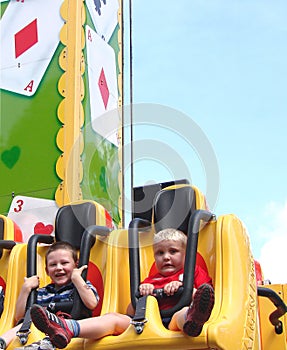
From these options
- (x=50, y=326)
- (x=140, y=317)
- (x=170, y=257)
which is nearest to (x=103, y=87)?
(x=170, y=257)

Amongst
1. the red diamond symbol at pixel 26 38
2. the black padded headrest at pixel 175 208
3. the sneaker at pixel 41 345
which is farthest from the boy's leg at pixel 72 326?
Answer: the red diamond symbol at pixel 26 38

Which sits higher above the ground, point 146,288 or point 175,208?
point 175,208

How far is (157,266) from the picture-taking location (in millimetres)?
2711

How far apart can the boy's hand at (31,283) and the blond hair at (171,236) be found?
60cm

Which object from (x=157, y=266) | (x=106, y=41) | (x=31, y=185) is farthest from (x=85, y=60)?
(x=157, y=266)

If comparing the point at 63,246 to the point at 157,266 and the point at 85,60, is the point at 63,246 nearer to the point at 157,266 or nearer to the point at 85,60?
the point at 157,266

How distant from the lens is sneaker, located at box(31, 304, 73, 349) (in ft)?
6.83

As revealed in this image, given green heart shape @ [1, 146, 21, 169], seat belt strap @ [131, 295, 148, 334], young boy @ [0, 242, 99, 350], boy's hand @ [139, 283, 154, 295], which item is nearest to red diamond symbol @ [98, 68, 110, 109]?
green heart shape @ [1, 146, 21, 169]

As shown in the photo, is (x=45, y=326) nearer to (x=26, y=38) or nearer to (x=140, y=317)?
(x=140, y=317)

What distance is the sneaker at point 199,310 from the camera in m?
2.00

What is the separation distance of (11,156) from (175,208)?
7.49ft

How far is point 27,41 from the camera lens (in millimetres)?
4996

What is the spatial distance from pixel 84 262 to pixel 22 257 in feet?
1.53

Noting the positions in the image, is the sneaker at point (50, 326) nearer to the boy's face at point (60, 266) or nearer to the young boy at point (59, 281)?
the young boy at point (59, 281)
